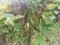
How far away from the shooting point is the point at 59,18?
1.41m

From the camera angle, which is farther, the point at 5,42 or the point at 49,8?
the point at 5,42

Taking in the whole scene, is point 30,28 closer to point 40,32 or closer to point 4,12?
point 40,32

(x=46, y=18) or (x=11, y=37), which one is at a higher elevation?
(x=46, y=18)

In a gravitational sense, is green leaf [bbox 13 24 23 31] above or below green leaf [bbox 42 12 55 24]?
below

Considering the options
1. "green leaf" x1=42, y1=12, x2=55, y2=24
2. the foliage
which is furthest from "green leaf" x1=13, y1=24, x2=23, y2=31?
"green leaf" x1=42, y1=12, x2=55, y2=24

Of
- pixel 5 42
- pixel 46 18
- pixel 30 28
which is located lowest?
pixel 5 42

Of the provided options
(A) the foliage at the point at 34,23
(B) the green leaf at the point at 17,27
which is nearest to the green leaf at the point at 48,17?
(A) the foliage at the point at 34,23

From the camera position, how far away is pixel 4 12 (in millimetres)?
1237

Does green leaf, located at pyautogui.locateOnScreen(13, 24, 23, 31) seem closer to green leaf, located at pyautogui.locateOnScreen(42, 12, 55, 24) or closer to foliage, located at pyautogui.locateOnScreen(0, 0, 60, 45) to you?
foliage, located at pyautogui.locateOnScreen(0, 0, 60, 45)

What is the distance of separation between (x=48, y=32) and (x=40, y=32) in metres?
0.07

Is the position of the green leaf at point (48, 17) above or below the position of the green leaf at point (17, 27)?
above

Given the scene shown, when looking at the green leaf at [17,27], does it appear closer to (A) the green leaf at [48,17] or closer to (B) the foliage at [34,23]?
(B) the foliage at [34,23]

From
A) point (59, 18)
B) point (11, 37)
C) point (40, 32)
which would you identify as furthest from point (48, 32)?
point (11, 37)

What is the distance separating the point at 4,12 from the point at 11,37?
0.77 ft
